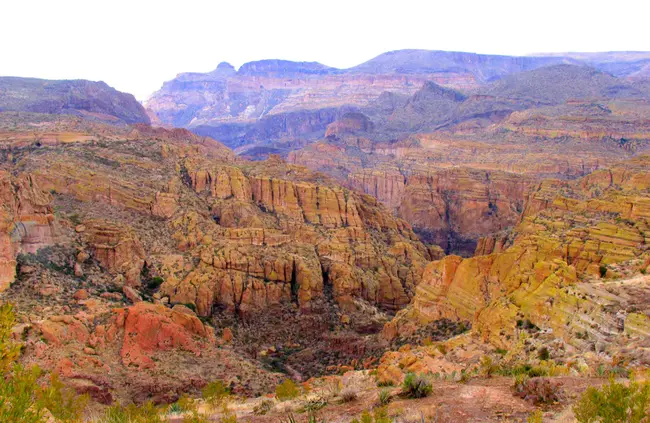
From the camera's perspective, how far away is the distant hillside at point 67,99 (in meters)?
145

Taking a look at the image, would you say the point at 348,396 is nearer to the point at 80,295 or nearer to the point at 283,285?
the point at 80,295

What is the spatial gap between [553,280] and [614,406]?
15790 mm

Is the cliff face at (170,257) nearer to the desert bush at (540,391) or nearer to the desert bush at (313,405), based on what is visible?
the desert bush at (313,405)

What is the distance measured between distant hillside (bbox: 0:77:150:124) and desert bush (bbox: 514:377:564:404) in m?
144

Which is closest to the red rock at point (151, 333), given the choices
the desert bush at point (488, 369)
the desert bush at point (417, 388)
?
the desert bush at point (417, 388)

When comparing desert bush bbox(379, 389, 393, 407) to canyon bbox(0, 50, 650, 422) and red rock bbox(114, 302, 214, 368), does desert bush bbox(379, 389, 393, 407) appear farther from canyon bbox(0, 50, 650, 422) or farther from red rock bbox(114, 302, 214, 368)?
red rock bbox(114, 302, 214, 368)

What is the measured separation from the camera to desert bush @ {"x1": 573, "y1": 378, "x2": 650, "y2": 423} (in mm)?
10391

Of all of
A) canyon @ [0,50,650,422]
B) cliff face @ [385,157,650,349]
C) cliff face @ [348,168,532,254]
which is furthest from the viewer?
cliff face @ [348,168,532,254]

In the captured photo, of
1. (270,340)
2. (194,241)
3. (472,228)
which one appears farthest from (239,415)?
(472,228)

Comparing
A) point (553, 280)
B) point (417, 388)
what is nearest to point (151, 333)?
point (417, 388)

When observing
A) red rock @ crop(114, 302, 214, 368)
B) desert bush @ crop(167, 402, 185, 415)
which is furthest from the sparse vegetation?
red rock @ crop(114, 302, 214, 368)

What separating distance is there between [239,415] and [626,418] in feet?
42.2

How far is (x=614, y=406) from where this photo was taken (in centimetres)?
1062

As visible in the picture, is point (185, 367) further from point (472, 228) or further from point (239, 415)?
point (472, 228)
